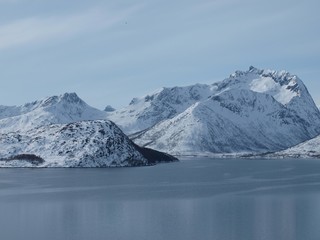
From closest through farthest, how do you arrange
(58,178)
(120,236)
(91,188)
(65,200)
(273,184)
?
(120,236) < (65,200) < (91,188) < (273,184) < (58,178)

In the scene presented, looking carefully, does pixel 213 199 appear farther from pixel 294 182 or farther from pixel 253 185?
pixel 294 182

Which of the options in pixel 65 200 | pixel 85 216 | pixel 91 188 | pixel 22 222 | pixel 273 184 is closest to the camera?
pixel 22 222

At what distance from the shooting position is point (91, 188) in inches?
5679

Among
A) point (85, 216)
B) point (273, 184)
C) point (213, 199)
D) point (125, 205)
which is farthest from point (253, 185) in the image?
point (85, 216)

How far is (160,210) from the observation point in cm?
10100

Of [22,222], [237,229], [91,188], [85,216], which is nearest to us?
[237,229]

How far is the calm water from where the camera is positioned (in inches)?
3120

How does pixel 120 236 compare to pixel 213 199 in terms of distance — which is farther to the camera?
pixel 213 199

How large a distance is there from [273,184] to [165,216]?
6960 cm

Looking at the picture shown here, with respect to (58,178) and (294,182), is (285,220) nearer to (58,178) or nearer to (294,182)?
(294,182)

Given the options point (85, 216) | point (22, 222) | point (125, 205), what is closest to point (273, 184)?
point (125, 205)

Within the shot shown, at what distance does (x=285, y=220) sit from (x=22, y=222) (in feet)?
134

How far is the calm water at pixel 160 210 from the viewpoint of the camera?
79.2m

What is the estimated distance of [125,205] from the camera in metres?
108
